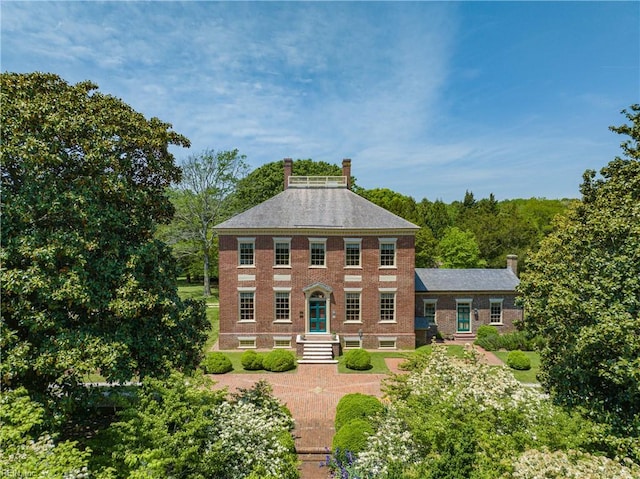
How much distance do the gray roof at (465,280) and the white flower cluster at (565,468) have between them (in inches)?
831

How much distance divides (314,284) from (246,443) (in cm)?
1585

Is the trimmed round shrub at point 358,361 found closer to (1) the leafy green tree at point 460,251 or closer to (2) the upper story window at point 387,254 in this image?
(2) the upper story window at point 387,254

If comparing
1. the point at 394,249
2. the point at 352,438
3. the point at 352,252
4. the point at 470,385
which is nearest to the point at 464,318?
the point at 394,249

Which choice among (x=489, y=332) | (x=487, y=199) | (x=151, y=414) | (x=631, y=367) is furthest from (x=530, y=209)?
(x=151, y=414)

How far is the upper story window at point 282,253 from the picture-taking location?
26031 millimetres

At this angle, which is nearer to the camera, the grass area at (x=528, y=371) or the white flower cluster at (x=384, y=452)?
the white flower cluster at (x=384, y=452)

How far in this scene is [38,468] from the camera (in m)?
6.94

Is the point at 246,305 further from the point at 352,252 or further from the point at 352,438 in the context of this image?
the point at 352,438

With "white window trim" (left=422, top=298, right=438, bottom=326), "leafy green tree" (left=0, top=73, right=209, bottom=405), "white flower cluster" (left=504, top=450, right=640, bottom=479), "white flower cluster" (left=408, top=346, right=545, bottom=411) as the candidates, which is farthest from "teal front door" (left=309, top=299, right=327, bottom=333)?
"white flower cluster" (left=504, top=450, right=640, bottom=479)

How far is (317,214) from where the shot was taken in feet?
87.9

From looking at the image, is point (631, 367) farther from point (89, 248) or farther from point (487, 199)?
point (487, 199)

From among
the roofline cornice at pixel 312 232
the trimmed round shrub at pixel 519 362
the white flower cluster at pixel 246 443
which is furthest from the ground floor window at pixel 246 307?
the trimmed round shrub at pixel 519 362

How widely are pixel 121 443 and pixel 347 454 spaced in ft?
22.4

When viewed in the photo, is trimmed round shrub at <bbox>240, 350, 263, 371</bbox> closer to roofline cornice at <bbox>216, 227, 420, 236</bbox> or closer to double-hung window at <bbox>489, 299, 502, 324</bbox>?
roofline cornice at <bbox>216, 227, 420, 236</bbox>
